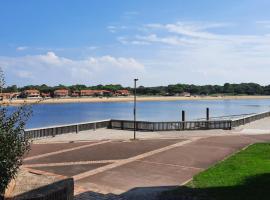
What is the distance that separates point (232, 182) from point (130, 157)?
658 cm

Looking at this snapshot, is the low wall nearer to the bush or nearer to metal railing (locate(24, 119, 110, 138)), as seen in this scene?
the bush

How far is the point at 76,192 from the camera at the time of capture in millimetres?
11492

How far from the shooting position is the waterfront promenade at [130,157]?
12789 millimetres

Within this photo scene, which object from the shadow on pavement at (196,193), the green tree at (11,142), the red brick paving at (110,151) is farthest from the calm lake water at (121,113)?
the green tree at (11,142)

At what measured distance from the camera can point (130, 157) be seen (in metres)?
18.2

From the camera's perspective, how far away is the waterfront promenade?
12.8 m

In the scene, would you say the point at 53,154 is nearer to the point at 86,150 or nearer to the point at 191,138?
the point at 86,150

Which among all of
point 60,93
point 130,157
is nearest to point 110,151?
point 130,157

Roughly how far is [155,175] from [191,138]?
11.3 metres

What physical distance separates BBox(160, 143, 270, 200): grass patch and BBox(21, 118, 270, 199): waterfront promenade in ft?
2.18

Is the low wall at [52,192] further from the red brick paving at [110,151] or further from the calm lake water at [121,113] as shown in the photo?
the calm lake water at [121,113]

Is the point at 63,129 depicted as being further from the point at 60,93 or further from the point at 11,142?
the point at 60,93

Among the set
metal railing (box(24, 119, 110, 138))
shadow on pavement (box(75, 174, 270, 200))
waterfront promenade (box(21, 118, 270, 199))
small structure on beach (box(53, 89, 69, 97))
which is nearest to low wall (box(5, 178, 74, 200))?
shadow on pavement (box(75, 174, 270, 200))

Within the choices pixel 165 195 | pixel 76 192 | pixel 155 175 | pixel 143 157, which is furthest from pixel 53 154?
pixel 165 195
